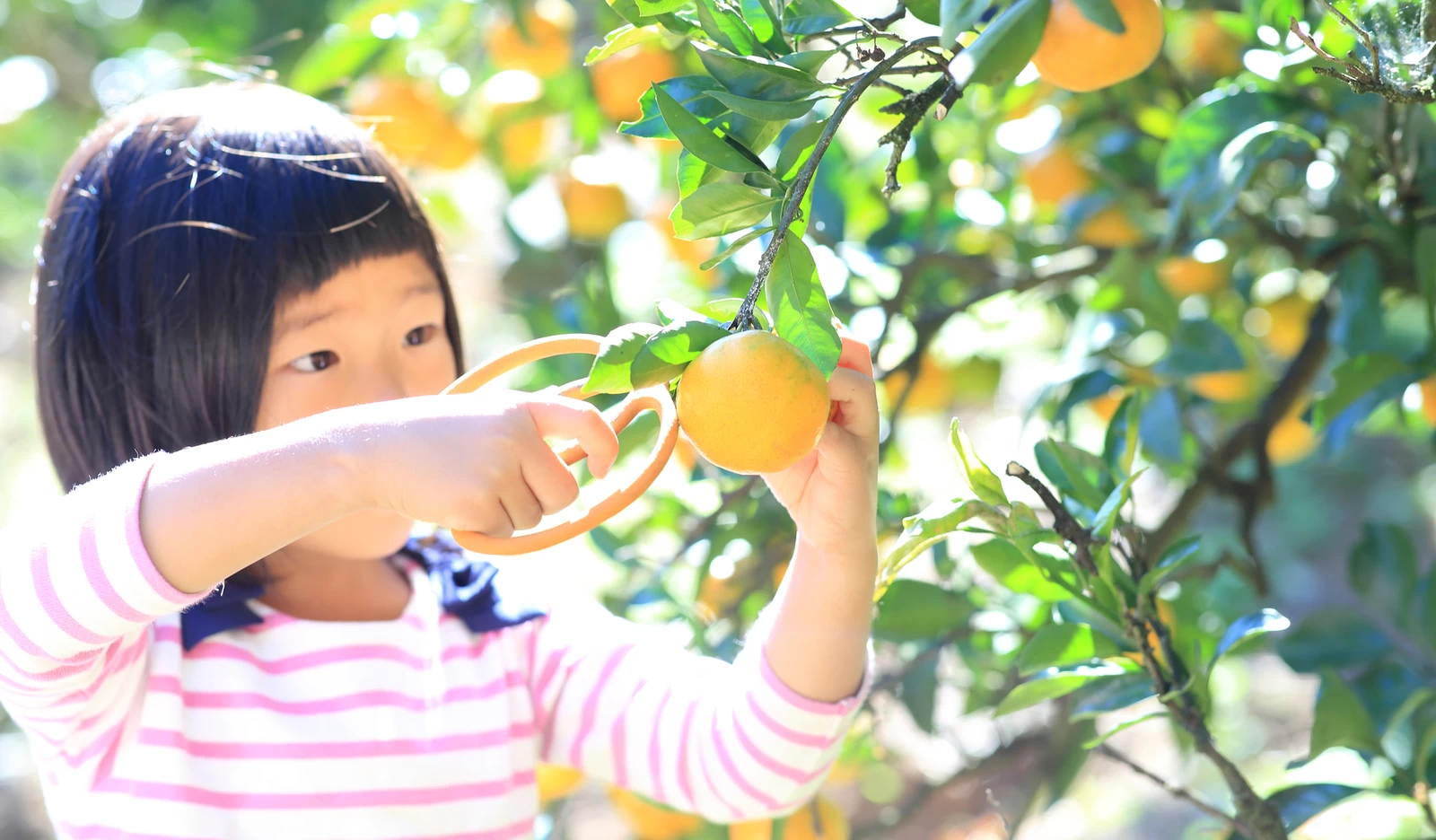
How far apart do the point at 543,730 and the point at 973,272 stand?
506 millimetres

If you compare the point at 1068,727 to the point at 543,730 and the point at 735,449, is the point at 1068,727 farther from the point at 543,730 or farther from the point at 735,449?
the point at 735,449

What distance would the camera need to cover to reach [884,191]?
473 millimetres

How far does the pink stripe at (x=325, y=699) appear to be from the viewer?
2.59 feet

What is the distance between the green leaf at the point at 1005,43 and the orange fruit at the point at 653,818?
0.78 meters

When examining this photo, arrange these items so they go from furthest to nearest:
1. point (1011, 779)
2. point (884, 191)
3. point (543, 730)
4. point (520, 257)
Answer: point (1011, 779) → point (520, 257) → point (543, 730) → point (884, 191)

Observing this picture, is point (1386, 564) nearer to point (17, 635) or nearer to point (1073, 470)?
point (1073, 470)

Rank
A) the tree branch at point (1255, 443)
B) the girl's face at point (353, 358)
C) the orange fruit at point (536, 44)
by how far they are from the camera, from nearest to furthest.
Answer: the girl's face at point (353, 358), the tree branch at point (1255, 443), the orange fruit at point (536, 44)

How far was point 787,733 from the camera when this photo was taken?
0.77 m

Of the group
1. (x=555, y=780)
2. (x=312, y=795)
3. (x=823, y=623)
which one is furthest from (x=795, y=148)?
(x=555, y=780)

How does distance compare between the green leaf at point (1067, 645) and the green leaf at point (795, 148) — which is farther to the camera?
the green leaf at point (1067, 645)

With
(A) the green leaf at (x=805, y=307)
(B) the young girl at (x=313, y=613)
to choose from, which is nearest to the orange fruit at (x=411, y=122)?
(B) the young girl at (x=313, y=613)

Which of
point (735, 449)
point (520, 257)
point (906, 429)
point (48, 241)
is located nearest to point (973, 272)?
point (520, 257)

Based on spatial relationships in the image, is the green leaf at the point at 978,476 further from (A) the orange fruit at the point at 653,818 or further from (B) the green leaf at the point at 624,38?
(A) the orange fruit at the point at 653,818

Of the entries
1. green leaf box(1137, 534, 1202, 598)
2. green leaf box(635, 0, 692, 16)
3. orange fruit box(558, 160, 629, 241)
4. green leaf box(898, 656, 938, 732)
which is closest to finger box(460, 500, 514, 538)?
green leaf box(635, 0, 692, 16)
